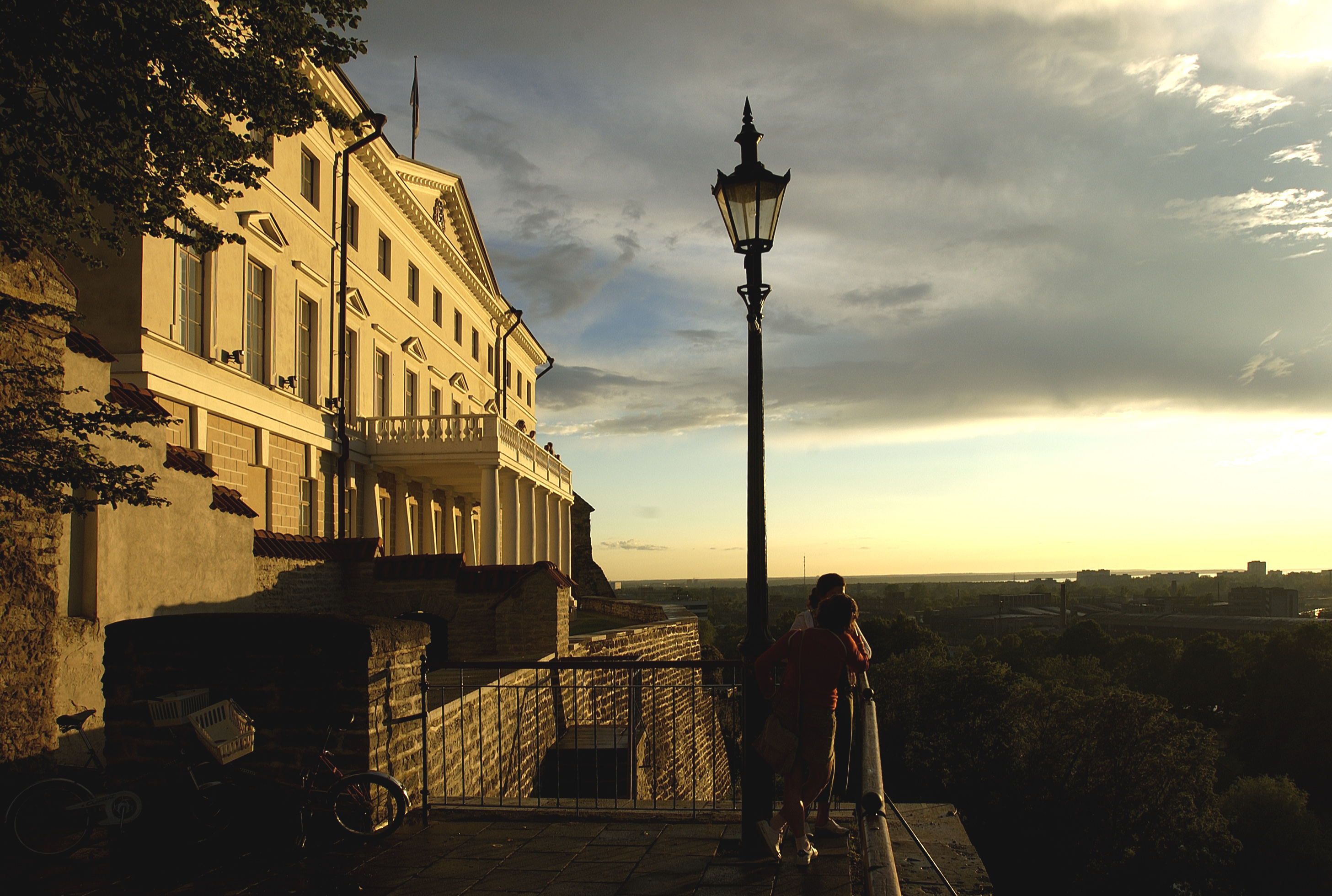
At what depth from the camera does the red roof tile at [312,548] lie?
15938mm

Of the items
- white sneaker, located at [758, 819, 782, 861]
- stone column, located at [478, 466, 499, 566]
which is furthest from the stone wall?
stone column, located at [478, 466, 499, 566]

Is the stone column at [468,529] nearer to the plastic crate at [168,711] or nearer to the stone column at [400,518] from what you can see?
the stone column at [400,518]

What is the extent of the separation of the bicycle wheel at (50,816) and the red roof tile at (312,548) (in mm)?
9672

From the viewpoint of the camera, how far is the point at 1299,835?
110 feet

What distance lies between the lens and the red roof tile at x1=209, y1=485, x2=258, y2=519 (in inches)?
526

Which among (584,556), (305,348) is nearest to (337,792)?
(305,348)

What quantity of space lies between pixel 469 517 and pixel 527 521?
3780 mm

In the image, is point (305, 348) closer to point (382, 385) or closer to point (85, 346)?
point (382, 385)

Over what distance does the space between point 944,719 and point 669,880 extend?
1413 inches

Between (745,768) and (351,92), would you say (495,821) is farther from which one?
(351,92)

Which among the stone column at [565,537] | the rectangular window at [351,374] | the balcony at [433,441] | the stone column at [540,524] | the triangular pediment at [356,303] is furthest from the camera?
the stone column at [565,537]

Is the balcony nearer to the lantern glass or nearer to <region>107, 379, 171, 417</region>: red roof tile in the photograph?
<region>107, 379, 171, 417</region>: red roof tile

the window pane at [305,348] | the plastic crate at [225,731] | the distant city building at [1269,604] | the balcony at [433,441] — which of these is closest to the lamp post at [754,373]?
the plastic crate at [225,731]

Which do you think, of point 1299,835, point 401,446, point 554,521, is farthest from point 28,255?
point 1299,835
